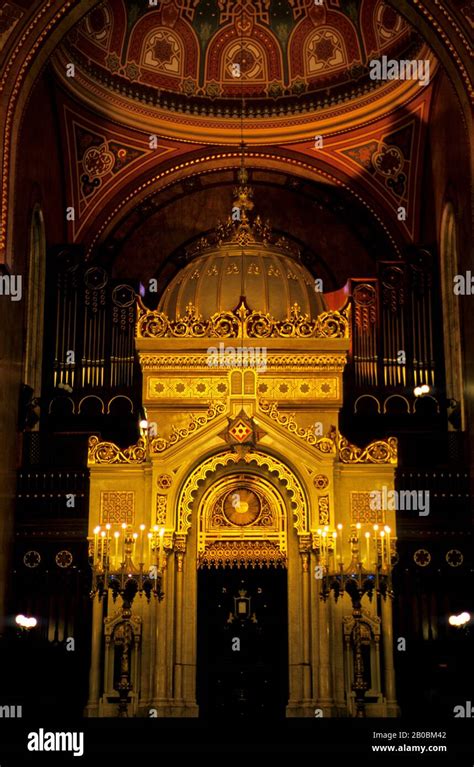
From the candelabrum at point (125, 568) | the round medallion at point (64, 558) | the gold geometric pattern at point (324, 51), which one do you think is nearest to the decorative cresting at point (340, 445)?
the candelabrum at point (125, 568)

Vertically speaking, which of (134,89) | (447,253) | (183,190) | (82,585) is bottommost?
(82,585)

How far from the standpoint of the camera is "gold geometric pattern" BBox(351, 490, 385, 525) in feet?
49.2

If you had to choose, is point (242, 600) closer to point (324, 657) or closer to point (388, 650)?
point (324, 657)

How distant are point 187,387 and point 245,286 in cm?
201

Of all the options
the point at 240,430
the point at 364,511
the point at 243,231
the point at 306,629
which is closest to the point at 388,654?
the point at 306,629

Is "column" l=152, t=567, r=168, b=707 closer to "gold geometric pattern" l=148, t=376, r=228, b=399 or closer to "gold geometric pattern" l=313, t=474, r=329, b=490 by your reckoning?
"gold geometric pattern" l=313, t=474, r=329, b=490

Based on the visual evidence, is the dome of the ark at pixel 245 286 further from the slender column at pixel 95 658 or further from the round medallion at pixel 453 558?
the slender column at pixel 95 658

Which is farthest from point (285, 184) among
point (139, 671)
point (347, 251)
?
point (139, 671)

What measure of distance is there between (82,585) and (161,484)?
7.00ft

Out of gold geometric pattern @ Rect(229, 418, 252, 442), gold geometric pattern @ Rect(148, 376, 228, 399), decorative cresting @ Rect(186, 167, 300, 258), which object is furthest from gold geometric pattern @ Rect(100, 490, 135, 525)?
decorative cresting @ Rect(186, 167, 300, 258)

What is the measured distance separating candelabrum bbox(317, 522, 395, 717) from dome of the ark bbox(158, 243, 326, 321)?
406cm

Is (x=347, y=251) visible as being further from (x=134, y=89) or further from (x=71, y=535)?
(x=71, y=535)

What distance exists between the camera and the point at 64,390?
18.9m

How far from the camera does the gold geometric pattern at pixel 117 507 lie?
49.5 ft
